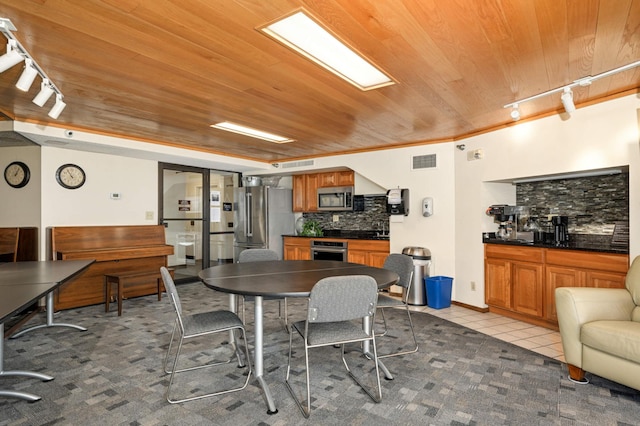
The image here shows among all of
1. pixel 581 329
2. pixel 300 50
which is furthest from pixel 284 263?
pixel 581 329

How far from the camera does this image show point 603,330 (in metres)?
2.32

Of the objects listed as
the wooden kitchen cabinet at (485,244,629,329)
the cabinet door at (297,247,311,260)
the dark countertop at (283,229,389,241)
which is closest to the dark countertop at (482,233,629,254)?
the wooden kitchen cabinet at (485,244,629,329)

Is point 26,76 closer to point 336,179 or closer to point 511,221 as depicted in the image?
point 336,179

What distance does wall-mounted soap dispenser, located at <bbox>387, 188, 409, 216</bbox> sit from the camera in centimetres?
519

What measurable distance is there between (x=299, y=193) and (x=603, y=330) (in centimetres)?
534

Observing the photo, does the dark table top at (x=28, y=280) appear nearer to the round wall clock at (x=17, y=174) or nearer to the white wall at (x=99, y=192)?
the white wall at (x=99, y=192)

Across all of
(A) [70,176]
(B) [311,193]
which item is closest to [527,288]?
(B) [311,193]

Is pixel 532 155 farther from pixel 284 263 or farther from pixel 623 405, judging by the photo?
pixel 284 263

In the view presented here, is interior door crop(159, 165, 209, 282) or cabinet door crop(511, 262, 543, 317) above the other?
interior door crop(159, 165, 209, 282)

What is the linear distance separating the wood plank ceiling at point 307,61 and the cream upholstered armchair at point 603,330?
66.2 inches

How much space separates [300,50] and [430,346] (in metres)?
2.70

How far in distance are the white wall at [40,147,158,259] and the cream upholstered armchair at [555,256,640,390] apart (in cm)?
549

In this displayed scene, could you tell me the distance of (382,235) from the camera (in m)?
5.93

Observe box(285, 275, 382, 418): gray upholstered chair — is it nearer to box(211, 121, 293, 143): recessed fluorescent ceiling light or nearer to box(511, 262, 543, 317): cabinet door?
box(511, 262, 543, 317): cabinet door
